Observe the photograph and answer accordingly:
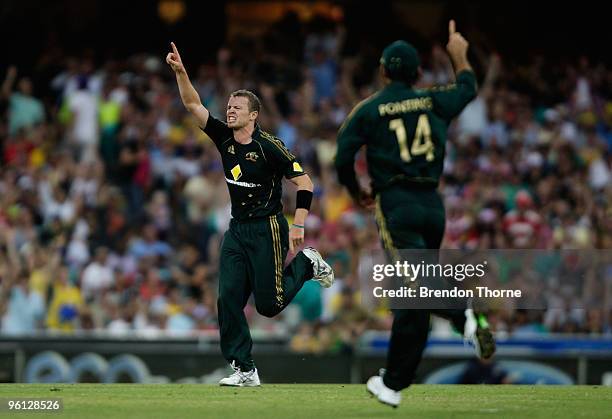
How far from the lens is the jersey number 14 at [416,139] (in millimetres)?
9719

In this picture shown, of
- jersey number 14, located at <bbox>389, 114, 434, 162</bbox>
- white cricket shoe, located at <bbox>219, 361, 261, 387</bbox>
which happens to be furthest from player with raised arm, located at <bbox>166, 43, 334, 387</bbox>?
jersey number 14, located at <bbox>389, 114, 434, 162</bbox>

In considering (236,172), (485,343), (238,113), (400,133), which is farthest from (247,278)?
(400,133)

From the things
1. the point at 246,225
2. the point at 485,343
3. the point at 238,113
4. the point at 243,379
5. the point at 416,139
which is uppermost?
the point at 238,113

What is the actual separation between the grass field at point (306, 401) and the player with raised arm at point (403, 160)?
47cm

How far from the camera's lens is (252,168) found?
11.7 metres

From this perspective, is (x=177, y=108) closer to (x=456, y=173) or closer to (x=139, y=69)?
(x=139, y=69)

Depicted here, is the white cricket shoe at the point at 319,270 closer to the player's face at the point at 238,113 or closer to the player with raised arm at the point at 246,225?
the player with raised arm at the point at 246,225

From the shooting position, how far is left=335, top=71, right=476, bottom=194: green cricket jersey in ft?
31.9

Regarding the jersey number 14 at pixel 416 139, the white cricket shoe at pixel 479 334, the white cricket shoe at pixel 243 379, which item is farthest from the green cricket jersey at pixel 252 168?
the white cricket shoe at pixel 479 334

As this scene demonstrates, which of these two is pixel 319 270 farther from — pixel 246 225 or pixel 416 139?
pixel 416 139

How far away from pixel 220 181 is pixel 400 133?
11.1m

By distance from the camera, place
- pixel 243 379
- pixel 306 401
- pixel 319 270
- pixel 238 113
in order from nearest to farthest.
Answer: pixel 306 401 < pixel 238 113 < pixel 243 379 < pixel 319 270

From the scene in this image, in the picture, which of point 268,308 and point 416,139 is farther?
point 268,308

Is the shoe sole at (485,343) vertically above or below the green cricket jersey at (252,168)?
below
